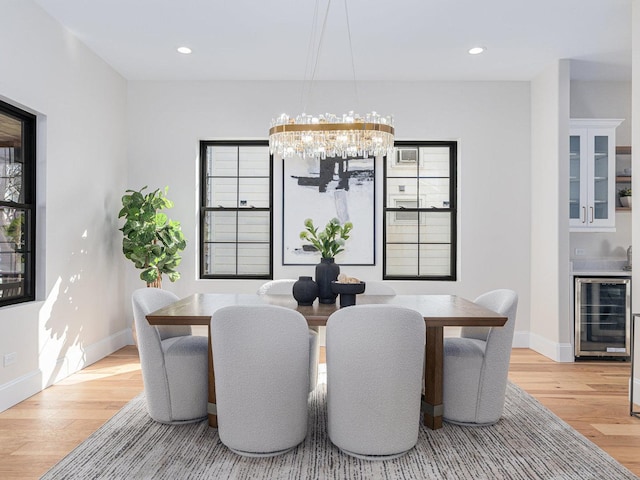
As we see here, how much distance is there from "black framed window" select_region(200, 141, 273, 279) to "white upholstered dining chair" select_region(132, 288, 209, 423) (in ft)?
8.30

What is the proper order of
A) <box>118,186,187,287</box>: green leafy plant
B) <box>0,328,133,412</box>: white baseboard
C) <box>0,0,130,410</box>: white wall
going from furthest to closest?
<box>118,186,187,287</box>: green leafy plant → <box>0,0,130,410</box>: white wall → <box>0,328,133,412</box>: white baseboard

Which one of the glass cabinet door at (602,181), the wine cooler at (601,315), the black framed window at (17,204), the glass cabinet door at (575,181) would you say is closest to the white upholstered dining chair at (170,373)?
the black framed window at (17,204)

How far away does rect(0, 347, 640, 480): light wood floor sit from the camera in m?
2.76

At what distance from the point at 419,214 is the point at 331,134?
2.37 meters

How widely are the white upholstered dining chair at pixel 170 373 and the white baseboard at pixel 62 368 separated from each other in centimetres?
112

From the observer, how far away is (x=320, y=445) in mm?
2812

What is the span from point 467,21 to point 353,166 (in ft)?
6.46

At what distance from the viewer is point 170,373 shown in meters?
3.07

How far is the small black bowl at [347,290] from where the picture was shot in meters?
3.12

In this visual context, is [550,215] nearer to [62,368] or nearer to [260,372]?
[260,372]

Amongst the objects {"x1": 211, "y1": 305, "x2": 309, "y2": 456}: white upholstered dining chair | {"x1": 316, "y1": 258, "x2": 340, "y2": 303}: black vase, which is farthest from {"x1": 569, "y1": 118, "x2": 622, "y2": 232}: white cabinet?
{"x1": 211, "y1": 305, "x2": 309, "y2": 456}: white upholstered dining chair

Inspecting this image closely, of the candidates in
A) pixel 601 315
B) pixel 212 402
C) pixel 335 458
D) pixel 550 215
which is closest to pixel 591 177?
pixel 550 215

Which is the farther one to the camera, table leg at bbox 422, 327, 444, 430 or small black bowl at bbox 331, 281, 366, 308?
small black bowl at bbox 331, 281, 366, 308

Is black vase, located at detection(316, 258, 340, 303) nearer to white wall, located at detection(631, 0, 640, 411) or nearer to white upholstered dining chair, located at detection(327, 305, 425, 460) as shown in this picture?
white upholstered dining chair, located at detection(327, 305, 425, 460)
